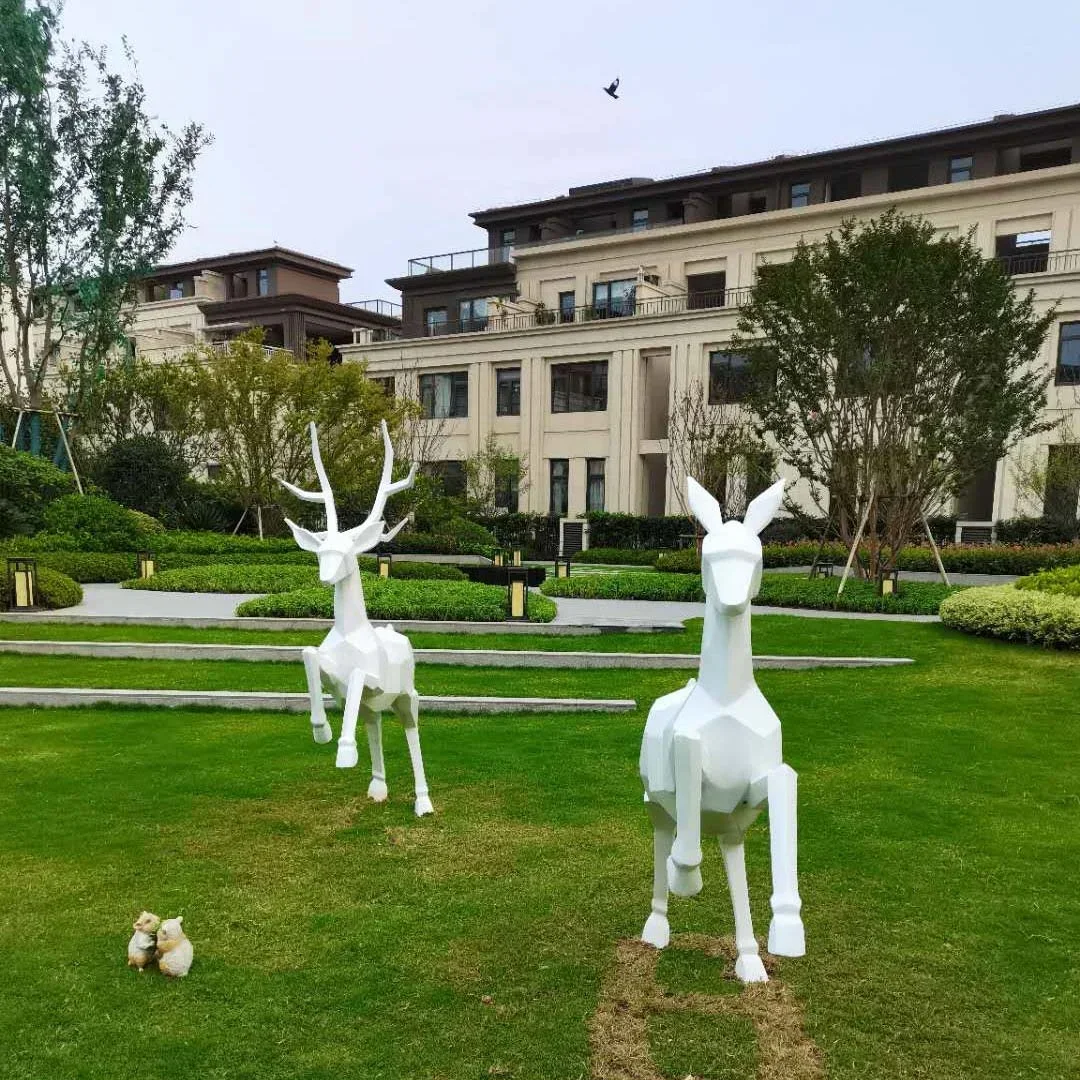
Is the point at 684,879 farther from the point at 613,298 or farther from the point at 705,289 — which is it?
the point at 613,298

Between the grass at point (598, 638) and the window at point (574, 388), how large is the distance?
24.3 m

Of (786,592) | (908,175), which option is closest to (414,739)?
(786,592)

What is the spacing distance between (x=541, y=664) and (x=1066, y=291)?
82.7 ft

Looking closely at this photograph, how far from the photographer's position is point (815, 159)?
35.2 meters

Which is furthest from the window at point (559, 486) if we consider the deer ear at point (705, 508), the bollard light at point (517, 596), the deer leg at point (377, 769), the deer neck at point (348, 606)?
the deer ear at point (705, 508)

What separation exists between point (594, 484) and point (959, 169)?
1909 cm

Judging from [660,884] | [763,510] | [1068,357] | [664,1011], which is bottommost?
[664,1011]

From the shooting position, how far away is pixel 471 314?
1711 inches

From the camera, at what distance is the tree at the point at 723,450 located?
26.9m

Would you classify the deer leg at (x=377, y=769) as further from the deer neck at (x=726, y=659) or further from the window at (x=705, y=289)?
the window at (x=705, y=289)

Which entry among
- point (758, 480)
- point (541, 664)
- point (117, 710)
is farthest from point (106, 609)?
point (758, 480)

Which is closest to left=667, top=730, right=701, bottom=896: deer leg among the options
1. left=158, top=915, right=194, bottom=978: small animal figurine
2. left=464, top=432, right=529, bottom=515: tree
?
left=158, top=915, right=194, bottom=978: small animal figurine

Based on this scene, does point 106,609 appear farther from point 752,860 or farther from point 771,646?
Result: point 752,860

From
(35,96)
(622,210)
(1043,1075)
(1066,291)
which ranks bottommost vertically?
(1043,1075)
